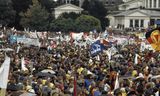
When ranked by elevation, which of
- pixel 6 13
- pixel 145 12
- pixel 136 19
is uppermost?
pixel 6 13

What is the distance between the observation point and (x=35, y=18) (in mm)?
94062

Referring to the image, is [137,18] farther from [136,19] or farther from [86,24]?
[86,24]

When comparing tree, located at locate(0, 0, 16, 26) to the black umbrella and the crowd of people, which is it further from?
the black umbrella

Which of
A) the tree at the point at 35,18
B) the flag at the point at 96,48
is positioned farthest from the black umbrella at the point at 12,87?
the tree at the point at 35,18

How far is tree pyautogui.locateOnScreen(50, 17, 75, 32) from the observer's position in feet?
303

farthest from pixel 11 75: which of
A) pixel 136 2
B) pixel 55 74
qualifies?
pixel 136 2

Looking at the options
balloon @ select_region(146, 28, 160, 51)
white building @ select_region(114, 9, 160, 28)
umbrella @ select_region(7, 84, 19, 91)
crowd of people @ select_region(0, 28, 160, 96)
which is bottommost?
white building @ select_region(114, 9, 160, 28)

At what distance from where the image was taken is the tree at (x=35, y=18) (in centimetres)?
9306

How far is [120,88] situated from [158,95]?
1220 millimetres

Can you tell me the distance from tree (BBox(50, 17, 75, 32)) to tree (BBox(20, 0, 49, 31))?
1.22m

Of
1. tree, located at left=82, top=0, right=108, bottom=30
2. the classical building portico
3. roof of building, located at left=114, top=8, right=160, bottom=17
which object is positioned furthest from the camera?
the classical building portico

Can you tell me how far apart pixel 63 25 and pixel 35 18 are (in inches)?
170

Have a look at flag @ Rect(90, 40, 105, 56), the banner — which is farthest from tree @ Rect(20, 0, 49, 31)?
flag @ Rect(90, 40, 105, 56)

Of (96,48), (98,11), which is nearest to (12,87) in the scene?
(96,48)
